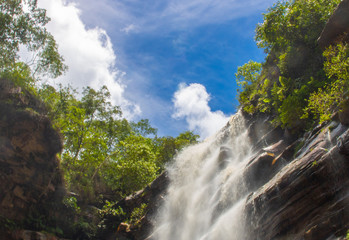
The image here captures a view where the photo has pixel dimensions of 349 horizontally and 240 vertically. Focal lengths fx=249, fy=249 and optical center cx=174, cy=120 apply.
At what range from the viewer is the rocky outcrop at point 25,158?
17.7m

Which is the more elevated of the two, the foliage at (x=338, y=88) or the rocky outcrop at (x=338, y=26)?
the rocky outcrop at (x=338, y=26)

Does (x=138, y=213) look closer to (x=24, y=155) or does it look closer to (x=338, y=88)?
(x=24, y=155)

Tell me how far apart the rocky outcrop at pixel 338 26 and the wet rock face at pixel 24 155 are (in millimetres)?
20442

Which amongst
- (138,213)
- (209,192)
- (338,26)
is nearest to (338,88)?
(338,26)

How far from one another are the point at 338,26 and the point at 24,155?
22.2m

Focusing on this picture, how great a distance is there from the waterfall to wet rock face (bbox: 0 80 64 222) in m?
9.49

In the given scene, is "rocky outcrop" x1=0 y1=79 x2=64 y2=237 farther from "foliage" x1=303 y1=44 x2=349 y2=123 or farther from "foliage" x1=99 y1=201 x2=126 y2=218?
"foliage" x1=303 y1=44 x2=349 y2=123

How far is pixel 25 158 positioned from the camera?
61.5 ft

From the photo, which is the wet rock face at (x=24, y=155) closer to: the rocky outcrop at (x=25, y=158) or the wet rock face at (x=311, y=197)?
the rocky outcrop at (x=25, y=158)

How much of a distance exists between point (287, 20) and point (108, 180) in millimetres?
24934

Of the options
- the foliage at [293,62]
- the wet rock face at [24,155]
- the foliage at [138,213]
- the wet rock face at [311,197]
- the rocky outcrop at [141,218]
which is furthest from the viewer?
the foliage at [138,213]

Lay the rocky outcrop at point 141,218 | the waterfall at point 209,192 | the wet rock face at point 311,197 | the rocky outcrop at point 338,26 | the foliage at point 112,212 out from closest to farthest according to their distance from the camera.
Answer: the wet rock face at point 311,197 → the rocky outcrop at point 338,26 → the waterfall at point 209,192 → the rocky outcrop at point 141,218 → the foliage at point 112,212

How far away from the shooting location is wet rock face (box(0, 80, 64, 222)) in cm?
1770

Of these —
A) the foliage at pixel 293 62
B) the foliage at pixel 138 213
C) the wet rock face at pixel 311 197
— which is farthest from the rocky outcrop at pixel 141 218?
the wet rock face at pixel 311 197
